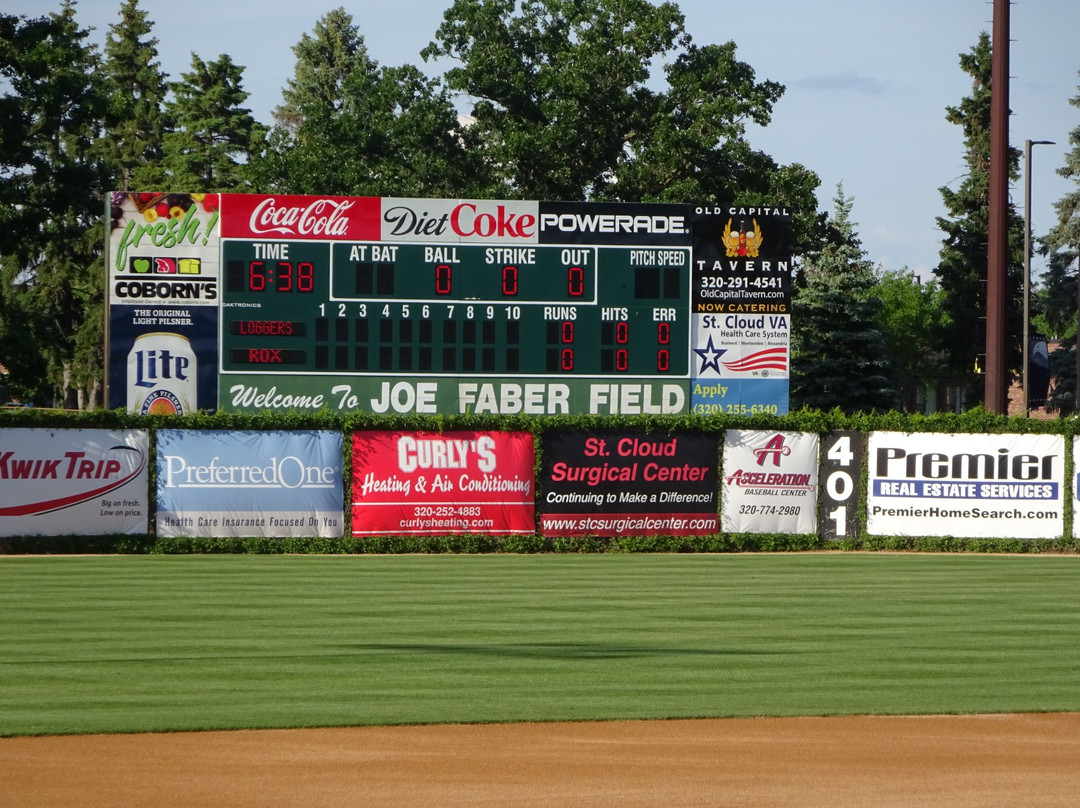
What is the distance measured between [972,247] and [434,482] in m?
35.5

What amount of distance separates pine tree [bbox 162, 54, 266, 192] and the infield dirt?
207 ft

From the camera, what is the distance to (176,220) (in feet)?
86.6

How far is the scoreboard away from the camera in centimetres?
2630

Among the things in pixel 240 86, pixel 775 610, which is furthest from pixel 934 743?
pixel 240 86

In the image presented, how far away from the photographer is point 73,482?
2591 cm

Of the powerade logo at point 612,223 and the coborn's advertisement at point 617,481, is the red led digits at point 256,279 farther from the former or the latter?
the coborn's advertisement at point 617,481

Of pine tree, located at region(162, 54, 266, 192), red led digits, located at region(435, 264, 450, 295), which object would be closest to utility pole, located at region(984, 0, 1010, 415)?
red led digits, located at region(435, 264, 450, 295)

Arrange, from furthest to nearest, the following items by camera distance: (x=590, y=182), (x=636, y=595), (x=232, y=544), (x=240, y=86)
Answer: (x=240, y=86) → (x=590, y=182) → (x=232, y=544) → (x=636, y=595)

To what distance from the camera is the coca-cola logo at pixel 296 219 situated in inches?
1043

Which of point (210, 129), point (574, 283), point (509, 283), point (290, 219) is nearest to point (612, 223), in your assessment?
point (574, 283)

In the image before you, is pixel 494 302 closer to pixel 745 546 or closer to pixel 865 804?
pixel 745 546

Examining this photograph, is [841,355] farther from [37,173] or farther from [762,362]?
[37,173]

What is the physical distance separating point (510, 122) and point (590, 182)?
4.04m

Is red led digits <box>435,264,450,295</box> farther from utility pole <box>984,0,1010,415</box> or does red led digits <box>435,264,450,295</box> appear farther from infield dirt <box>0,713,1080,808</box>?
infield dirt <box>0,713,1080,808</box>
